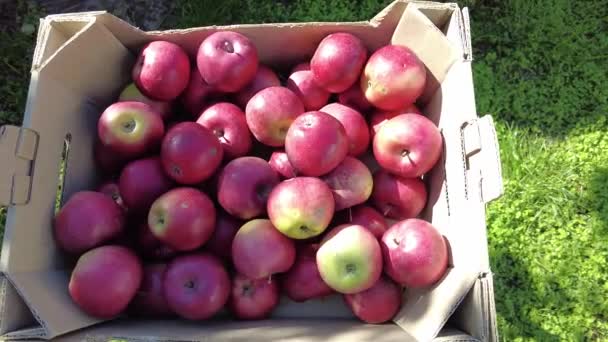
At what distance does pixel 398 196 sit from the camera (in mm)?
2018

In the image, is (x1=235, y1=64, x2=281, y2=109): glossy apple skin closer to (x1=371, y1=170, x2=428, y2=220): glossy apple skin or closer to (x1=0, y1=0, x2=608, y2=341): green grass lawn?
(x1=371, y1=170, x2=428, y2=220): glossy apple skin

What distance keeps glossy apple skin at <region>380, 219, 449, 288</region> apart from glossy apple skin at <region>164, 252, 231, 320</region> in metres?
0.55

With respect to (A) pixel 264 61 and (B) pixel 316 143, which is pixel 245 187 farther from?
(A) pixel 264 61

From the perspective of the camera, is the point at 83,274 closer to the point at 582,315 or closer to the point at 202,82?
the point at 202,82

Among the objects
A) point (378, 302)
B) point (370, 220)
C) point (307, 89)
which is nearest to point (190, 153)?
point (307, 89)

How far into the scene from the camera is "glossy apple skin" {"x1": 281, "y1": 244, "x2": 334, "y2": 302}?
76.6 inches

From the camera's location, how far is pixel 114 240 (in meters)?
2.00

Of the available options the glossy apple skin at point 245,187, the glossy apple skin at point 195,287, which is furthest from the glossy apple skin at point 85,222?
the glossy apple skin at point 245,187

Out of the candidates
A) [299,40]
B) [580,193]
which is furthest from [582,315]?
[299,40]

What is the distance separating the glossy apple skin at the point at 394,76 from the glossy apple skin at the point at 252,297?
0.75m

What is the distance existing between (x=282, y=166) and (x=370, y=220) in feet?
1.19

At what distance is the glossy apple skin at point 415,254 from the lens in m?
1.80

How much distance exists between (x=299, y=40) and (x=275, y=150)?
42 cm

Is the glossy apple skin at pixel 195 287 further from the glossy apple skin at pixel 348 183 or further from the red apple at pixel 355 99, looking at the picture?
the red apple at pixel 355 99
